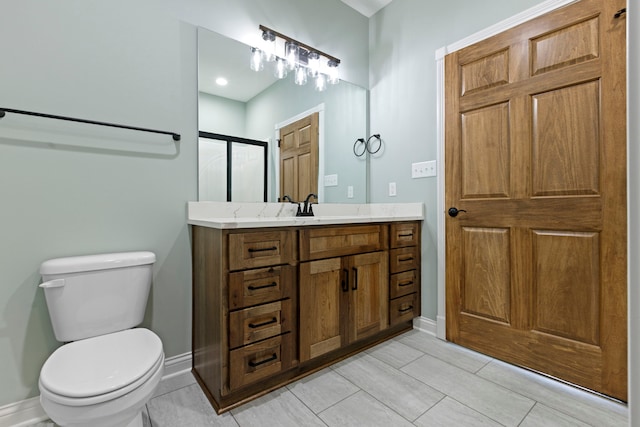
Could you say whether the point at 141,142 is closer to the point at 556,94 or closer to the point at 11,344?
the point at 11,344

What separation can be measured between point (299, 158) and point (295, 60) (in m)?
0.72

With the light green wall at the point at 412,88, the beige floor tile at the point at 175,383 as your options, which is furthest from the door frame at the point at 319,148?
the beige floor tile at the point at 175,383

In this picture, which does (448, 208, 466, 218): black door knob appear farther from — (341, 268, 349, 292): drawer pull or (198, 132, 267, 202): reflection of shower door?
(198, 132, 267, 202): reflection of shower door

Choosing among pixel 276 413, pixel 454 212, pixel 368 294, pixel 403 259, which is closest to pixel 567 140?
pixel 454 212

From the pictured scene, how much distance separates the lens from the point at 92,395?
91cm

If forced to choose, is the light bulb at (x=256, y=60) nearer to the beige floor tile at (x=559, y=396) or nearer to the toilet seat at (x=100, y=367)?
the toilet seat at (x=100, y=367)

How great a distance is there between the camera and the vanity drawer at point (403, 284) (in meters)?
2.09

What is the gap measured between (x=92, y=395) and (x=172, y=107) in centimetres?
140

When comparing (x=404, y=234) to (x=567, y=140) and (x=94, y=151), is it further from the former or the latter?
(x=94, y=151)

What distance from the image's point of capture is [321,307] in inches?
66.4

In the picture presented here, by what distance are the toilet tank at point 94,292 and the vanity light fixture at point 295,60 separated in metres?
1.46

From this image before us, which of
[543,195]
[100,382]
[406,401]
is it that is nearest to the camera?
[100,382]

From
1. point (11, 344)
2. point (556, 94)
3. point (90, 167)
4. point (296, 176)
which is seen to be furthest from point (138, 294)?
point (556, 94)

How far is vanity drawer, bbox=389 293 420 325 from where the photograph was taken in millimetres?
2074
